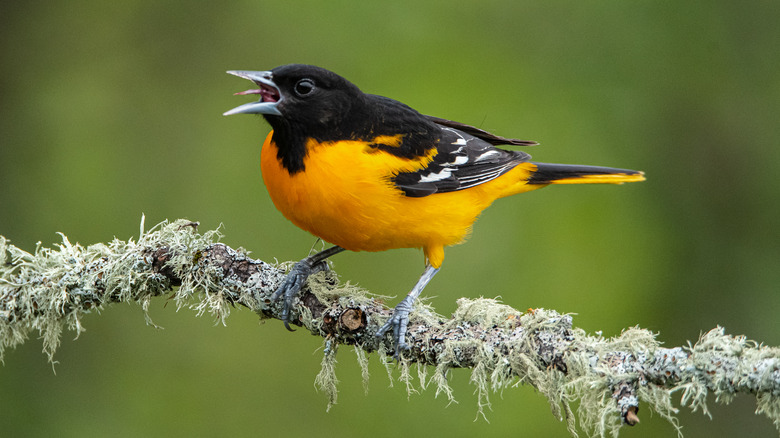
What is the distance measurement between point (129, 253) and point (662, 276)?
10.5ft

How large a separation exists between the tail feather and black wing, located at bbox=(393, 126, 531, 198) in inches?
5.2

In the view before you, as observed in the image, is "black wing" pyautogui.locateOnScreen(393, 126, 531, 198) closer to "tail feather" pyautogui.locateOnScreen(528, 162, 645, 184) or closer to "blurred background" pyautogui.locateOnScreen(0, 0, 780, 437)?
"tail feather" pyautogui.locateOnScreen(528, 162, 645, 184)

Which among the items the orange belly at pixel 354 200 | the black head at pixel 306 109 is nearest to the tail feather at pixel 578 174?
the orange belly at pixel 354 200

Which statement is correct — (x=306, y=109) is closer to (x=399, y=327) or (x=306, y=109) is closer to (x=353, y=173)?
(x=353, y=173)

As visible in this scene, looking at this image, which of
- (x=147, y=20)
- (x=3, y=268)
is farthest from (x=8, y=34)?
(x=3, y=268)

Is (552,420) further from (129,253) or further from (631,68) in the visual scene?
(129,253)

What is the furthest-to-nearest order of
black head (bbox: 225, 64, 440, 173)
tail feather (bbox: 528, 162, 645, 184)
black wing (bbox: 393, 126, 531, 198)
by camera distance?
tail feather (bbox: 528, 162, 645, 184) < black wing (bbox: 393, 126, 531, 198) < black head (bbox: 225, 64, 440, 173)

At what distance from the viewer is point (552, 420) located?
447 cm

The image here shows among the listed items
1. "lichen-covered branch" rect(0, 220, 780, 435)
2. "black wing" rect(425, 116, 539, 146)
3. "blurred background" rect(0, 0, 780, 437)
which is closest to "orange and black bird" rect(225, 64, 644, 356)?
"lichen-covered branch" rect(0, 220, 780, 435)

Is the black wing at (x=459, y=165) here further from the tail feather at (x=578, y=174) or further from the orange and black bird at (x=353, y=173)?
the tail feather at (x=578, y=174)

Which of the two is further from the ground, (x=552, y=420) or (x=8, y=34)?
(x=8, y=34)

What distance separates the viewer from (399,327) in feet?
9.50

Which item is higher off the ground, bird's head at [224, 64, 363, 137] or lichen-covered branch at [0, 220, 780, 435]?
bird's head at [224, 64, 363, 137]

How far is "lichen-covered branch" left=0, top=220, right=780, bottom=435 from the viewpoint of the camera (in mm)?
2129
